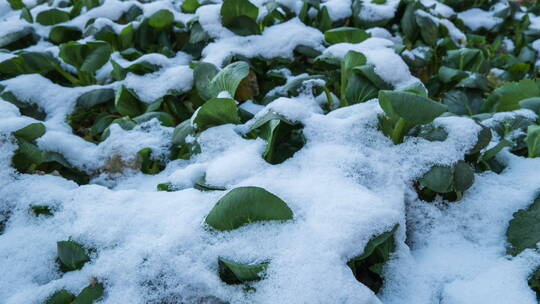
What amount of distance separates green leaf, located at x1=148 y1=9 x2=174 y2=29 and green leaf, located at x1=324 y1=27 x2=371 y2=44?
0.83m

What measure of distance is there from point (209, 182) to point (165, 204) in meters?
0.14

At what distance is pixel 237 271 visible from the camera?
967 millimetres

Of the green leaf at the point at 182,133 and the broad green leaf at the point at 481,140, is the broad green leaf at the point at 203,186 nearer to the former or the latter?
the green leaf at the point at 182,133

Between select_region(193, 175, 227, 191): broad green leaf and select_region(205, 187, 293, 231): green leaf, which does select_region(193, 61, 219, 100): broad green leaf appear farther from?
select_region(205, 187, 293, 231): green leaf

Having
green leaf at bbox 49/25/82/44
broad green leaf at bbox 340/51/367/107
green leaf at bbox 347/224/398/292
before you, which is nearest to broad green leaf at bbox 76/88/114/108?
green leaf at bbox 49/25/82/44

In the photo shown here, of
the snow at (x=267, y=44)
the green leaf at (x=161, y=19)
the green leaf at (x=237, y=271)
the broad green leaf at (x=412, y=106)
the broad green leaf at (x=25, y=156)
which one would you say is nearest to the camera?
the green leaf at (x=237, y=271)

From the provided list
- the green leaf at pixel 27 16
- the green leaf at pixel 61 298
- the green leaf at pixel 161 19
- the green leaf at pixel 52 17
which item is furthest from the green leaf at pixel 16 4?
the green leaf at pixel 61 298

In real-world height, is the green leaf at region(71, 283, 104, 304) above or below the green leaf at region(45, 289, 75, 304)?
above

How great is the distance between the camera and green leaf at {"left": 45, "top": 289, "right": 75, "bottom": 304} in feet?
3.32

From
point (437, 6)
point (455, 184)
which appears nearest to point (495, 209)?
point (455, 184)

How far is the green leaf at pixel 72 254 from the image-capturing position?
1.08 metres

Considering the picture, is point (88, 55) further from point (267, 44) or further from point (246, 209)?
point (246, 209)

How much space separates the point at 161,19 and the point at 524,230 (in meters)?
1.88

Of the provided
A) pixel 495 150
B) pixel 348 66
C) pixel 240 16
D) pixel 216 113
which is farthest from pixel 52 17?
pixel 495 150
